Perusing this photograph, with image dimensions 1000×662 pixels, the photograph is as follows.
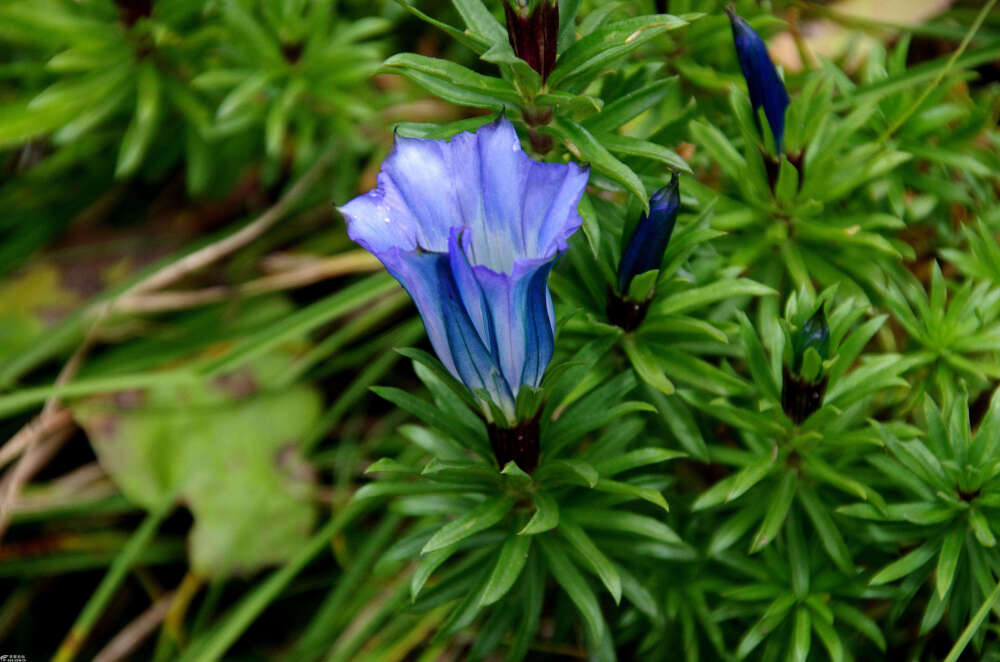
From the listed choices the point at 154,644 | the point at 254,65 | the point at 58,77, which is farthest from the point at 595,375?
the point at 58,77

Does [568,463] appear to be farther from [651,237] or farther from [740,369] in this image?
[740,369]

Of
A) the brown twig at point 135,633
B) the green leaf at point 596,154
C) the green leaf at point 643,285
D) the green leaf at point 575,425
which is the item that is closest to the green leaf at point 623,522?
the green leaf at point 575,425

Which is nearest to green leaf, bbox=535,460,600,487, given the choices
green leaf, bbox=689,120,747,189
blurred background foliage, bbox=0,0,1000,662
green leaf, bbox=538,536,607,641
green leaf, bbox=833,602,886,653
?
blurred background foliage, bbox=0,0,1000,662

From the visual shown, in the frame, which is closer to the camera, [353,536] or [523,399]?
[523,399]

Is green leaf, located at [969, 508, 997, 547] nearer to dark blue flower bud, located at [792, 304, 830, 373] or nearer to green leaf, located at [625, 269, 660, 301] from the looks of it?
dark blue flower bud, located at [792, 304, 830, 373]

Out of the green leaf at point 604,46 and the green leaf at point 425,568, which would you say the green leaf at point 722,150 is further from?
the green leaf at point 425,568
